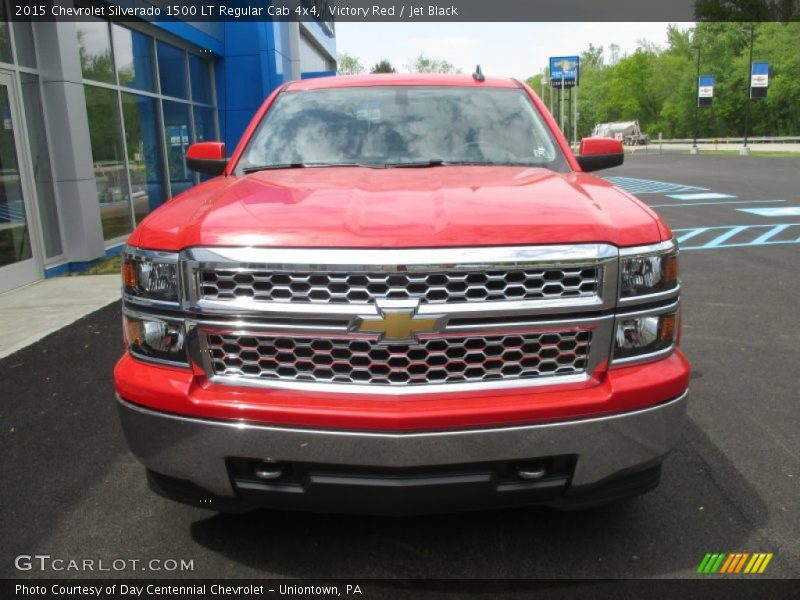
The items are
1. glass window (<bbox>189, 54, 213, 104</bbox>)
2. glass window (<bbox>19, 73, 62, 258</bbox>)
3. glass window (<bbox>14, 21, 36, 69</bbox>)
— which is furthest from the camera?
glass window (<bbox>189, 54, 213, 104</bbox>)

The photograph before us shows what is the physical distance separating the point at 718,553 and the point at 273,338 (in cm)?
187

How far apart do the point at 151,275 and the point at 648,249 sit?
5.51 feet

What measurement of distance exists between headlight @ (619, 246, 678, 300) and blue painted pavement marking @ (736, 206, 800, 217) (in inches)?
495

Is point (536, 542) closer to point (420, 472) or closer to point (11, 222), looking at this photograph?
point (420, 472)

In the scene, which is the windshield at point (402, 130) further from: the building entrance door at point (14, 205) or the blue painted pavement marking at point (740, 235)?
the blue painted pavement marking at point (740, 235)

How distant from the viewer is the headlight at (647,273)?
233 centimetres

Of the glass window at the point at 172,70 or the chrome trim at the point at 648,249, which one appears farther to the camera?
the glass window at the point at 172,70

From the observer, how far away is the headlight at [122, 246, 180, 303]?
2355 mm

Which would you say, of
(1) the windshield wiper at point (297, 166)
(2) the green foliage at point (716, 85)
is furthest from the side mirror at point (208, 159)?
(2) the green foliage at point (716, 85)

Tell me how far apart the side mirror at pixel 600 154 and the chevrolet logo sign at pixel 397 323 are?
205 cm

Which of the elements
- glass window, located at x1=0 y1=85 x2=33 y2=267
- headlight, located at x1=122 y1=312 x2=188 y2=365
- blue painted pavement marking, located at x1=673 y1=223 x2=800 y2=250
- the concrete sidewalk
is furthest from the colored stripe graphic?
glass window, located at x1=0 y1=85 x2=33 y2=267

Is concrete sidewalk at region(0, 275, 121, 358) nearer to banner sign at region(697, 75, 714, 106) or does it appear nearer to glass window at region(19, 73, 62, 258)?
Answer: glass window at region(19, 73, 62, 258)

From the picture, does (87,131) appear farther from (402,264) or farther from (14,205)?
(402,264)

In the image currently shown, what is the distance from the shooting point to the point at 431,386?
2279 millimetres
